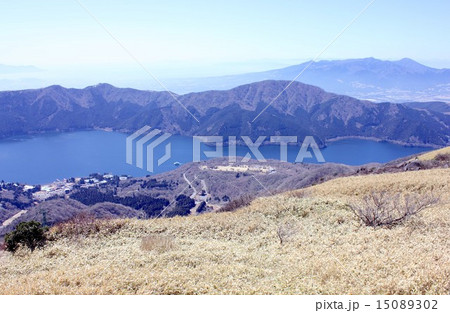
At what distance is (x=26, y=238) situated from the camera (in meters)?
10.4

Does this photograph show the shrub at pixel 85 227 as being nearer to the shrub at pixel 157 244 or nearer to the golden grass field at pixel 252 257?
the golden grass field at pixel 252 257

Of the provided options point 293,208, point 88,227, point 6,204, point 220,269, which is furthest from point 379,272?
point 6,204

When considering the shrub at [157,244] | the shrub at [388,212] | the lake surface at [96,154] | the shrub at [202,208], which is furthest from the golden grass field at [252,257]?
the lake surface at [96,154]

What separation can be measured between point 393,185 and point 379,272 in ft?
34.4

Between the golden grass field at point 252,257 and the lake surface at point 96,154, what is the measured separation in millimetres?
98459

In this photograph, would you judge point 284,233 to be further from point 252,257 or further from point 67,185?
point 67,185

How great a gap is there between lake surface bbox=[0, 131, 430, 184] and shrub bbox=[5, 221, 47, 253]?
325 ft

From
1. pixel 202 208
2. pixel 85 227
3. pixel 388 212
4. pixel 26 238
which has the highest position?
pixel 388 212

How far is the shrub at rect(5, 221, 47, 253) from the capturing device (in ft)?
33.6

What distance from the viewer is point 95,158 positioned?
444ft

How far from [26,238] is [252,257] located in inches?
276

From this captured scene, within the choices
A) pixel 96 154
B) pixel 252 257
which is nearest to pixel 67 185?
pixel 96 154

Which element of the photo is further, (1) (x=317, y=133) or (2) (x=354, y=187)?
(1) (x=317, y=133)
